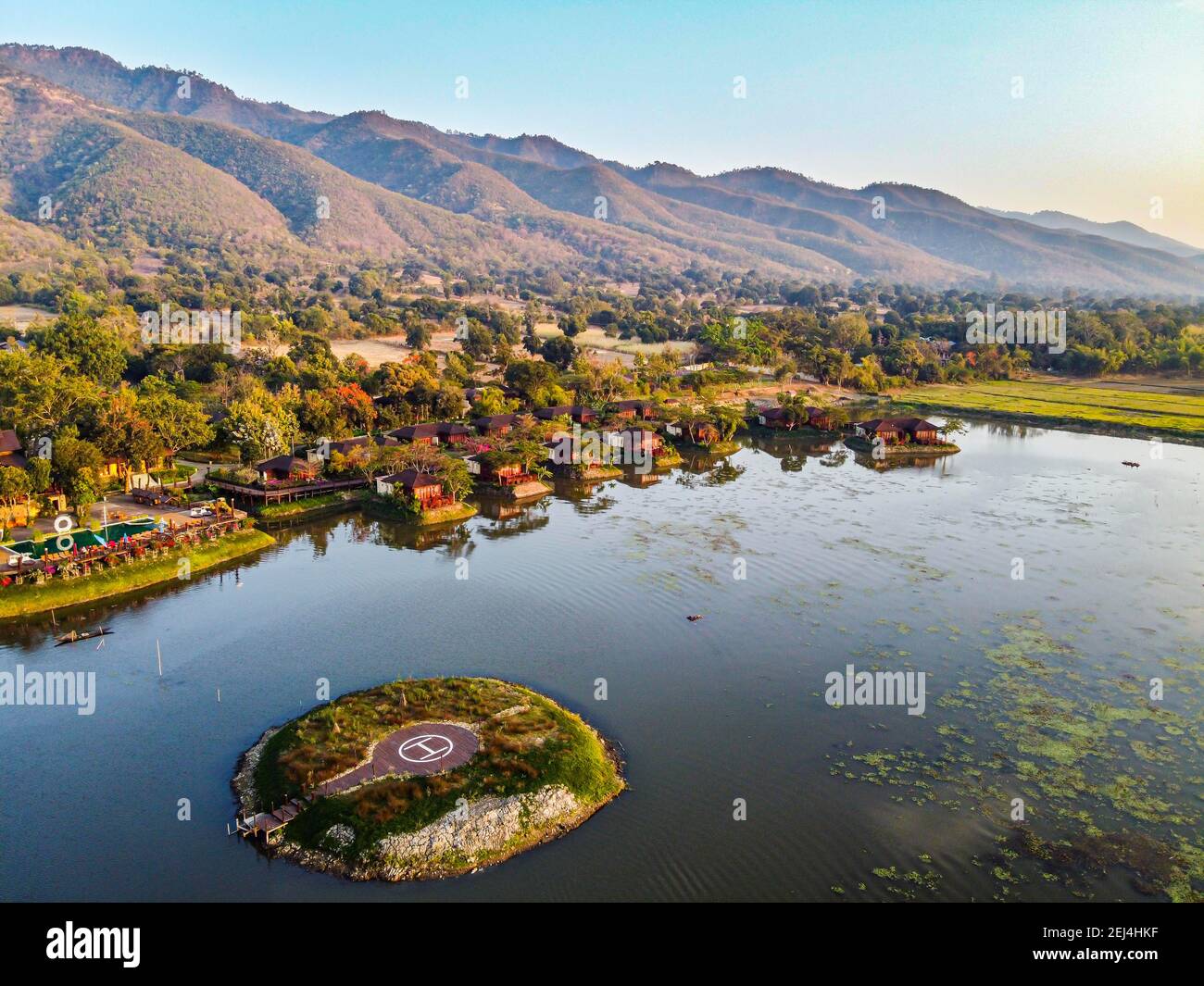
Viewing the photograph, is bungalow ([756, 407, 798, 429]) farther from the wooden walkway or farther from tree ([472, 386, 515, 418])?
the wooden walkway

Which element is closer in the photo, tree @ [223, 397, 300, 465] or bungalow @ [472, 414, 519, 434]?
tree @ [223, 397, 300, 465]

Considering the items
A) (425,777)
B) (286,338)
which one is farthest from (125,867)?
(286,338)

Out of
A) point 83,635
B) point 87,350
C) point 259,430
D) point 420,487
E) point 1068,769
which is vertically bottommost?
point 1068,769

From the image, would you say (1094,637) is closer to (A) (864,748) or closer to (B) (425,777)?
(A) (864,748)

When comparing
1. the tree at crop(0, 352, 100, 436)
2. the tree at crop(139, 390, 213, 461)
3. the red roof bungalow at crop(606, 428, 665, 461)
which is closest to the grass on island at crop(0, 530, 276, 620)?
the tree at crop(139, 390, 213, 461)

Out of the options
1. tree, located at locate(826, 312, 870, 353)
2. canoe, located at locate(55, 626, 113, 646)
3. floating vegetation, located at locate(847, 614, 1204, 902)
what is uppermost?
tree, located at locate(826, 312, 870, 353)

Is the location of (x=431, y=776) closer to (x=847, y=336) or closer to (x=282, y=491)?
(x=282, y=491)

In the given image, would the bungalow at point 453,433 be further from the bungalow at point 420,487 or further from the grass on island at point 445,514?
the grass on island at point 445,514

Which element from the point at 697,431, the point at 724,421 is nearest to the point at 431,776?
the point at 697,431
